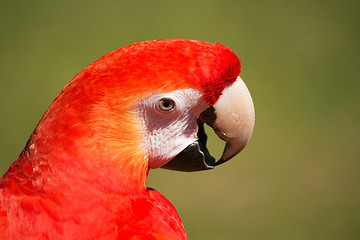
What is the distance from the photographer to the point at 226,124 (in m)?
0.68

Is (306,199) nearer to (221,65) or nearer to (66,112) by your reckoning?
(221,65)

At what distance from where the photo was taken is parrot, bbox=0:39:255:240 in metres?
0.56

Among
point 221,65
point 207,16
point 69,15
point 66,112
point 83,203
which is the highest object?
point 207,16

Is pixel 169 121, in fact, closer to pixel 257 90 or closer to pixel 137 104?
pixel 137 104

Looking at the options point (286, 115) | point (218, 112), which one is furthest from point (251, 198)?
point (218, 112)

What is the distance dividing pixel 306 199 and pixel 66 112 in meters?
1.25

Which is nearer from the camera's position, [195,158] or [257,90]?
[195,158]

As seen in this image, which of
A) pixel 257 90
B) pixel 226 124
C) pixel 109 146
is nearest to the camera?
pixel 109 146

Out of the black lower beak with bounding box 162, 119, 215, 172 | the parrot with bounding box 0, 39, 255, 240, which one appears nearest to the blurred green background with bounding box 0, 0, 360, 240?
the black lower beak with bounding box 162, 119, 215, 172

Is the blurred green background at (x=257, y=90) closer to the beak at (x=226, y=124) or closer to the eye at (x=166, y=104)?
the beak at (x=226, y=124)

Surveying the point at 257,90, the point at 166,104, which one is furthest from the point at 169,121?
the point at 257,90

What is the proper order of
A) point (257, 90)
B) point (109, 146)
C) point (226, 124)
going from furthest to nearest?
point (257, 90), point (226, 124), point (109, 146)

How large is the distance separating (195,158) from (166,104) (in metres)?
0.13

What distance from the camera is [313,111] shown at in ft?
6.12
